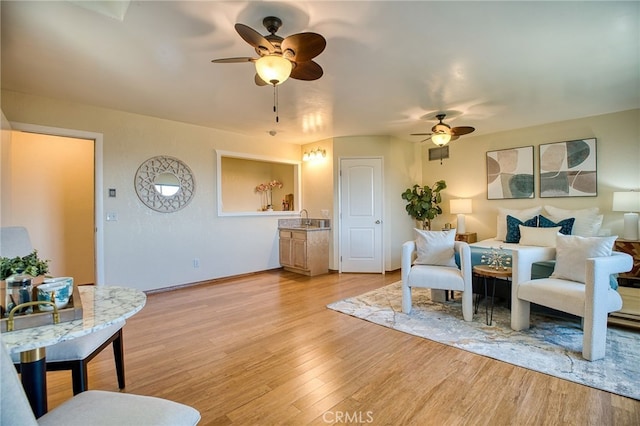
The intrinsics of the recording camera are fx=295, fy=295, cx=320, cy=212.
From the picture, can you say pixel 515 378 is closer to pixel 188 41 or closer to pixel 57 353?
pixel 57 353

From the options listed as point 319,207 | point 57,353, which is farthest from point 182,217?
point 57,353

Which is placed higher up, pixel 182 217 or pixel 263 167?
pixel 263 167

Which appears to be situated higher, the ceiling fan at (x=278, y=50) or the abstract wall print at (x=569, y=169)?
the ceiling fan at (x=278, y=50)

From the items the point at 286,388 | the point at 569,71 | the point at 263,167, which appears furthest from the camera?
the point at 263,167

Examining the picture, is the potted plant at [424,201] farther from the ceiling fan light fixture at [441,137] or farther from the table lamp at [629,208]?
the table lamp at [629,208]

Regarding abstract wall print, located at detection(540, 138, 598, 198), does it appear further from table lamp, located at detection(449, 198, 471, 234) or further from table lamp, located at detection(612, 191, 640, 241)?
table lamp, located at detection(449, 198, 471, 234)

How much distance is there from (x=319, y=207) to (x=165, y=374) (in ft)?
13.5

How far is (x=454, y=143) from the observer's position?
583cm

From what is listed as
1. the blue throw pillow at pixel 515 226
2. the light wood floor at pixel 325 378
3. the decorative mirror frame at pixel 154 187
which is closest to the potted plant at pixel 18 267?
the light wood floor at pixel 325 378

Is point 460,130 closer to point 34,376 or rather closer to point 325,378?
point 325,378

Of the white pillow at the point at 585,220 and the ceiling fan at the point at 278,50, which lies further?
the white pillow at the point at 585,220

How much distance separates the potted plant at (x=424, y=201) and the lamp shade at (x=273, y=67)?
4.31 metres

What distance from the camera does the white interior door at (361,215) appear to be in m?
5.53

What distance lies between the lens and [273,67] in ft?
6.60
